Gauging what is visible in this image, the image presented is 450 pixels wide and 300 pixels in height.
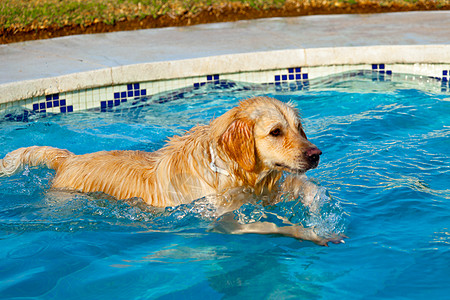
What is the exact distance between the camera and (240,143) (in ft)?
15.3

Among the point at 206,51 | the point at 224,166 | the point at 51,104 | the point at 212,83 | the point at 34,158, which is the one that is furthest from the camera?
the point at 206,51

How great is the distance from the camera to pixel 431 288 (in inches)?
171

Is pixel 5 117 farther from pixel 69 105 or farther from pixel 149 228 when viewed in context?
pixel 149 228

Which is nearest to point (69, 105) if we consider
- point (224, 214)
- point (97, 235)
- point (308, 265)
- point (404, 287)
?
point (97, 235)

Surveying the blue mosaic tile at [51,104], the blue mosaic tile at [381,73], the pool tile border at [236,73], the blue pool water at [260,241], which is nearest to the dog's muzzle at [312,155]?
the blue pool water at [260,241]

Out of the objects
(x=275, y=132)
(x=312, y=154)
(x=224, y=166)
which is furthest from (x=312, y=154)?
(x=224, y=166)

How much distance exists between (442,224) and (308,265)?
1.44 meters

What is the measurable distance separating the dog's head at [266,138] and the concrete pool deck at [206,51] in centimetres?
443

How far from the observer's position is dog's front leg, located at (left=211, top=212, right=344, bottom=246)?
16.1ft

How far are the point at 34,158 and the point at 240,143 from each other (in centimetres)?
246

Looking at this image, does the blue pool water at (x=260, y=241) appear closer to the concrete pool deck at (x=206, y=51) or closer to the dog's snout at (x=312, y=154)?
the dog's snout at (x=312, y=154)

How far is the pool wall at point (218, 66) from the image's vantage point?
338 inches

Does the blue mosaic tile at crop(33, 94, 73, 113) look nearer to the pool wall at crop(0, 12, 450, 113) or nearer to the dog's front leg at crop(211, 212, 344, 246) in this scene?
the pool wall at crop(0, 12, 450, 113)

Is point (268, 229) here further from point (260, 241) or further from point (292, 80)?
point (292, 80)
